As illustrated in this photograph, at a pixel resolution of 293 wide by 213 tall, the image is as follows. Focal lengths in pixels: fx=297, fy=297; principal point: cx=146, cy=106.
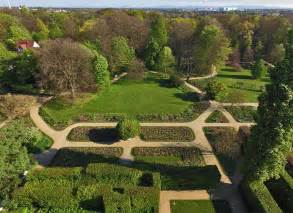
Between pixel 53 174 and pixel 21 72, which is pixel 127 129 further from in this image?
pixel 21 72

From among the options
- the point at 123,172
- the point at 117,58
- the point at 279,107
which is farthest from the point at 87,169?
the point at 117,58

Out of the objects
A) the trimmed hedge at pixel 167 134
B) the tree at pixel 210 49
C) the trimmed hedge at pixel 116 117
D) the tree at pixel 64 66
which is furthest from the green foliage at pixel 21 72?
the tree at pixel 210 49

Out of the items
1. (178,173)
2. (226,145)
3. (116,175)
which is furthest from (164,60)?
(116,175)

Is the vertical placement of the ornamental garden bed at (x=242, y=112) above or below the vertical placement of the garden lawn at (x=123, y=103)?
below

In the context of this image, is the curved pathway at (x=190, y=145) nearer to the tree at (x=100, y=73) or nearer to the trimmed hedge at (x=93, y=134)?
the trimmed hedge at (x=93, y=134)

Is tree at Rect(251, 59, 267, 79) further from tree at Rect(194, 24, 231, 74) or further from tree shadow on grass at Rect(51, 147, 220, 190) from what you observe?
tree shadow on grass at Rect(51, 147, 220, 190)
